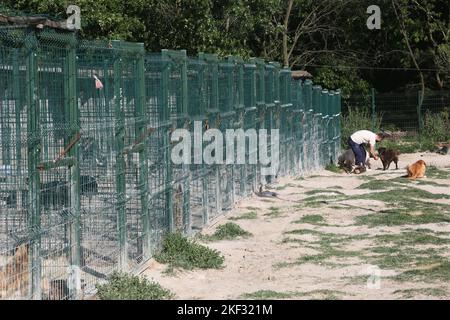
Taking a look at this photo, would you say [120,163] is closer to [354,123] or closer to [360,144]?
[360,144]

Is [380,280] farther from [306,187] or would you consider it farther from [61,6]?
[61,6]

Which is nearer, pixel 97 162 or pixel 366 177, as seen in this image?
pixel 97 162

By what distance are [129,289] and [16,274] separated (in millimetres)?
1784

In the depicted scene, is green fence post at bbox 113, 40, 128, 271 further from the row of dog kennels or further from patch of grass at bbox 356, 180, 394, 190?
patch of grass at bbox 356, 180, 394, 190

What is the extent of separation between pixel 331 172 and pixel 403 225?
482 inches

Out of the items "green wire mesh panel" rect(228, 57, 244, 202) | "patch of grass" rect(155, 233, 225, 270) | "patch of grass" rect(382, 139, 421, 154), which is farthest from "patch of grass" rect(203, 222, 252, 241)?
"patch of grass" rect(382, 139, 421, 154)

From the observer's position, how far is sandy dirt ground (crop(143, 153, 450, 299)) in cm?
1030

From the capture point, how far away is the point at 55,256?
28.9 feet

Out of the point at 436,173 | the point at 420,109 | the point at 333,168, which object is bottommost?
the point at 333,168

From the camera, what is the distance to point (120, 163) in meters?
10.6

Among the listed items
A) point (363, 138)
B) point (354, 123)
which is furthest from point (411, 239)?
point (354, 123)

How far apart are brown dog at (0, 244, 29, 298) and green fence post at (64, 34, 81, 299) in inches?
35.5

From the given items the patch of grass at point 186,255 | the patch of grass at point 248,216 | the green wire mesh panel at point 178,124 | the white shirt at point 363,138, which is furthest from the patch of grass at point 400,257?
the white shirt at point 363,138
